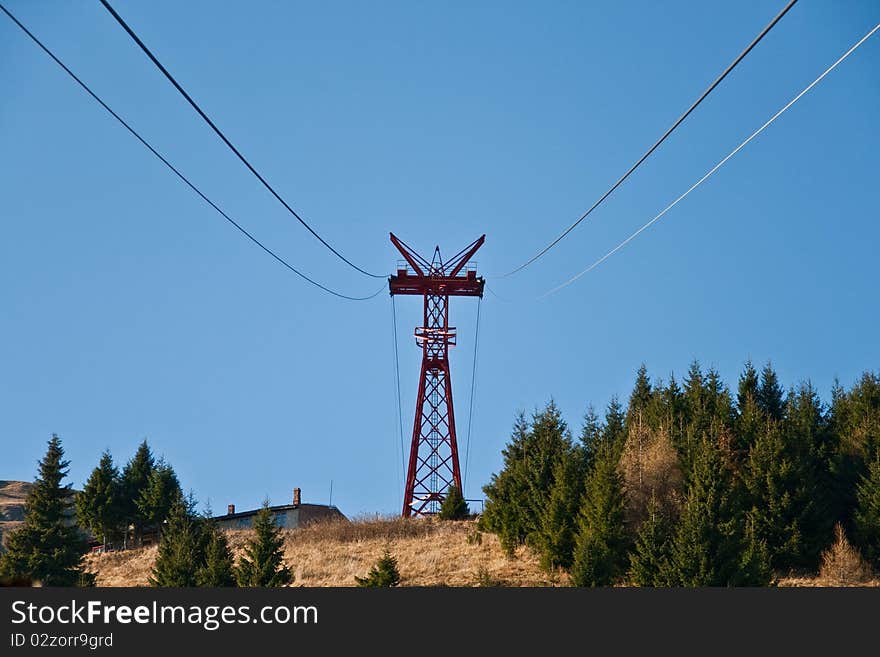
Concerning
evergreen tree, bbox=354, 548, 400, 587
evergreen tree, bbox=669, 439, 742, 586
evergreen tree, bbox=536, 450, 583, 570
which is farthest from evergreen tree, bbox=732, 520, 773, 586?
evergreen tree, bbox=354, 548, 400, 587

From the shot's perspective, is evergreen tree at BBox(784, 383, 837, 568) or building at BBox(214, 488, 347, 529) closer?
evergreen tree at BBox(784, 383, 837, 568)

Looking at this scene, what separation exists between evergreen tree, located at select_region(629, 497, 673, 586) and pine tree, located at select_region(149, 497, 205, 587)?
14672mm

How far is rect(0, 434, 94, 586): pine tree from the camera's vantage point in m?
47.1

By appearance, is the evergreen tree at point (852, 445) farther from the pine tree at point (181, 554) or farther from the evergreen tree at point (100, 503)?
the evergreen tree at point (100, 503)

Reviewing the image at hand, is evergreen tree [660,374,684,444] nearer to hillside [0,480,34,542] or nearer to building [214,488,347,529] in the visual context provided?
building [214,488,347,529]

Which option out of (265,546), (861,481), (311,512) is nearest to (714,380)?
(861,481)

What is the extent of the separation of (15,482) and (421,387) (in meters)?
86.1

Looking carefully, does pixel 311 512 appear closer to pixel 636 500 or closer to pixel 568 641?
pixel 636 500

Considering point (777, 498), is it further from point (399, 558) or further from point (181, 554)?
point (181, 554)

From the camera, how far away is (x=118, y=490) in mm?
59344

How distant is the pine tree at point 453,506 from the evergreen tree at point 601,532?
13.1 m

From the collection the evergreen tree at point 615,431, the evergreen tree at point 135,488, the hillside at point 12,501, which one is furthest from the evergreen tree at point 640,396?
the hillside at point 12,501

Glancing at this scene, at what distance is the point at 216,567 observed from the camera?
40.1m

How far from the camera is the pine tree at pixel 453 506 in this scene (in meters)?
56.2
